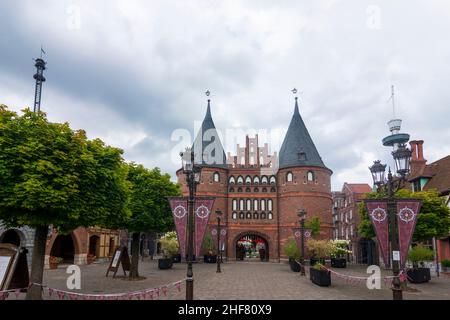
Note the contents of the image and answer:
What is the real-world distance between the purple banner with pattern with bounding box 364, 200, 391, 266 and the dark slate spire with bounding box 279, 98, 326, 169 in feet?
94.7

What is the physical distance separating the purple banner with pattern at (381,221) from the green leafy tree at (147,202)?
11.1m

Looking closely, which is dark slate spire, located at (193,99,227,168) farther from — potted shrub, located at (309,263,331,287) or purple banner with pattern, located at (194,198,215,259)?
purple banner with pattern, located at (194,198,215,259)

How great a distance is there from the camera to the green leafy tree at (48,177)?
35.2 feet

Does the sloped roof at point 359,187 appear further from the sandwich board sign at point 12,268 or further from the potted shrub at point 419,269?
the sandwich board sign at point 12,268

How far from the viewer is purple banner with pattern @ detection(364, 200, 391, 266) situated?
12047 mm

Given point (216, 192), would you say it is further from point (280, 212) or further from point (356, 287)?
point (356, 287)

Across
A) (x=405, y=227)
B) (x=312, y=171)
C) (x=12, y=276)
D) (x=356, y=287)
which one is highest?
(x=312, y=171)

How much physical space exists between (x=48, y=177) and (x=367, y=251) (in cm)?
4000

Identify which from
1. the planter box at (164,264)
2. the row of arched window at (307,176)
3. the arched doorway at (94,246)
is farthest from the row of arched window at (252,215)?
the arched doorway at (94,246)

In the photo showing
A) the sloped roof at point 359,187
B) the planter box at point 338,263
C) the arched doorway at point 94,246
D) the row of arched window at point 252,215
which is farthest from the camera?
the sloped roof at point 359,187

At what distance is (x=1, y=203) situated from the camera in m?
10.8

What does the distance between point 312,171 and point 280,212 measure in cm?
627
